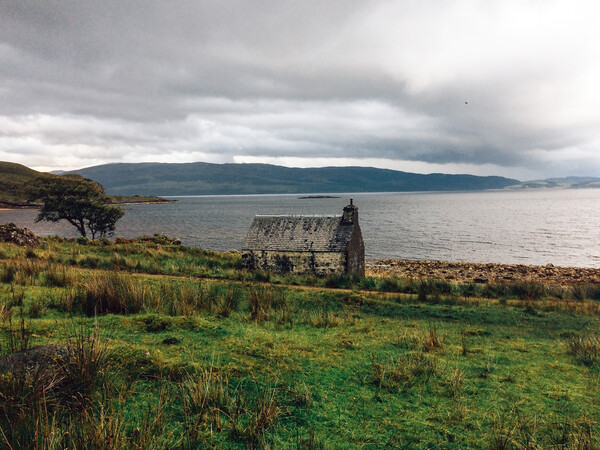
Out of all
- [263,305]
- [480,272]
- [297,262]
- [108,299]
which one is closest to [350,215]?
[297,262]

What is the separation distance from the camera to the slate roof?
1113 inches

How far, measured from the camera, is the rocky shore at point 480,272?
1538 inches

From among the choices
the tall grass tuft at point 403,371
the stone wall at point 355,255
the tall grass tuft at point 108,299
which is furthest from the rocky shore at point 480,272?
the tall grass tuft at point 403,371

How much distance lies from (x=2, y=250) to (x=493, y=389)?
27.0 meters

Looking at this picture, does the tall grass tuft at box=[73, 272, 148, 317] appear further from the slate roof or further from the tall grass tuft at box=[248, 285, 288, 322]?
the slate roof

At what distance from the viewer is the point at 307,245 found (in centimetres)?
2841

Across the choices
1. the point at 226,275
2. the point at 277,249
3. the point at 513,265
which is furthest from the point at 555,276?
the point at 226,275

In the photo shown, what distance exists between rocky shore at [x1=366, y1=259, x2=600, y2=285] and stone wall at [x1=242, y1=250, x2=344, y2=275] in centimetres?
1189

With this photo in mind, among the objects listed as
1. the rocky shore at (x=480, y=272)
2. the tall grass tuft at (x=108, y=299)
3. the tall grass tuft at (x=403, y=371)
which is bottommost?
the rocky shore at (x=480, y=272)

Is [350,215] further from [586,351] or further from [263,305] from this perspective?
[586,351]

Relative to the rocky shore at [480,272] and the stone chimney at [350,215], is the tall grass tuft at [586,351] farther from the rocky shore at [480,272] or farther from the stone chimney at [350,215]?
the rocky shore at [480,272]

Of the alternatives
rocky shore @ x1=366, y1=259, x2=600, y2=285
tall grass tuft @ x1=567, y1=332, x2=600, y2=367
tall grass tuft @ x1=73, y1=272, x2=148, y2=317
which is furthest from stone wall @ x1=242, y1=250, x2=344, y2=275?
tall grass tuft @ x1=567, y1=332, x2=600, y2=367

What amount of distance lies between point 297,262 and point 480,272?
27.7m

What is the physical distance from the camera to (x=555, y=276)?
134ft
